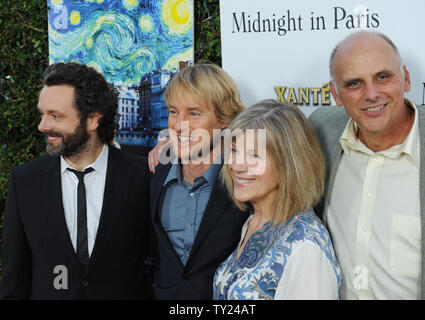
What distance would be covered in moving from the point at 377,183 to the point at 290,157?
0.43 m

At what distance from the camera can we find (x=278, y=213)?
180 cm

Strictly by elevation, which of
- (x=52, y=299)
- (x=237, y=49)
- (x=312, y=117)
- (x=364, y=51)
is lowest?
(x=52, y=299)

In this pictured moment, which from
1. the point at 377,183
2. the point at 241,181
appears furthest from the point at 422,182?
the point at 241,181

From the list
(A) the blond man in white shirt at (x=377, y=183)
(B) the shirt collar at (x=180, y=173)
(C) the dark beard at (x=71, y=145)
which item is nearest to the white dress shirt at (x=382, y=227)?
(A) the blond man in white shirt at (x=377, y=183)

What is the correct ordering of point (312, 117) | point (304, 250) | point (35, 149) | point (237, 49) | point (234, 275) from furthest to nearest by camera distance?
1. point (35, 149)
2. point (237, 49)
3. point (312, 117)
4. point (234, 275)
5. point (304, 250)

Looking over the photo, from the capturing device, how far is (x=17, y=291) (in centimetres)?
226

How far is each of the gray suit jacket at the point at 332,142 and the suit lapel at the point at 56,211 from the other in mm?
1211

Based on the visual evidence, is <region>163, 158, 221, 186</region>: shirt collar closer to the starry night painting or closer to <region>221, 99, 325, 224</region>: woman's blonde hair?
<region>221, 99, 325, 224</region>: woman's blonde hair

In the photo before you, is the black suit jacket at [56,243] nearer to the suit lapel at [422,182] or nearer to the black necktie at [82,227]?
the black necktie at [82,227]

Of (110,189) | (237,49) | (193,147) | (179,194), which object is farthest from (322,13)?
(110,189)

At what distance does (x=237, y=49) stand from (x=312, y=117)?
0.68m

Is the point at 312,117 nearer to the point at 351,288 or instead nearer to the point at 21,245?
the point at 351,288

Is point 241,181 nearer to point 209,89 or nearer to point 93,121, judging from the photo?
point 209,89

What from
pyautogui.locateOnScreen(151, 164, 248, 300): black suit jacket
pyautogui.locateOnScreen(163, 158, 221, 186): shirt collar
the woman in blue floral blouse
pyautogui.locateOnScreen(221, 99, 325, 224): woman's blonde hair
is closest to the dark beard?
pyautogui.locateOnScreen(163, 158, 221, 186): shirt collar
